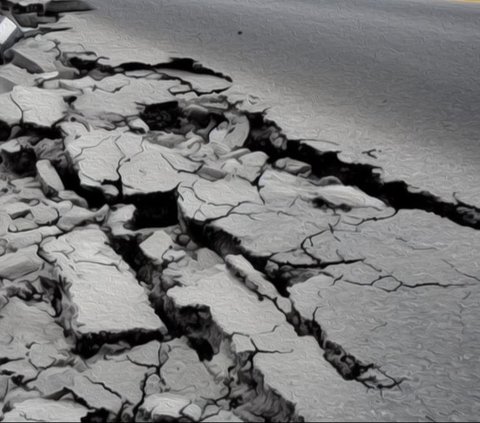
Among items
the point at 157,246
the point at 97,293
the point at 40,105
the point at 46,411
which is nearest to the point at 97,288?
the point at 97,293

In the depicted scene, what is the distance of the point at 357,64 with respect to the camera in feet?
8.07

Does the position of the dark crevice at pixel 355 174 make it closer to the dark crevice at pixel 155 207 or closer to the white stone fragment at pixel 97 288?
the dark crevice at pixel 155 207

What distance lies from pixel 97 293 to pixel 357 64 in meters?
1.18

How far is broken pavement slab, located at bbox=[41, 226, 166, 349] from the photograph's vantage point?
150 centimetres

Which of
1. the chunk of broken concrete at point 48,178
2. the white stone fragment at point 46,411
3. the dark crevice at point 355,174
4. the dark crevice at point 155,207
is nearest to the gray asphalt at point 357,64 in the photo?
the dark crevice at point 355,174

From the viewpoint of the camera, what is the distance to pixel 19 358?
147 cm

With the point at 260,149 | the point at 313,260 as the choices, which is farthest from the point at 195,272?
the point at 260,149

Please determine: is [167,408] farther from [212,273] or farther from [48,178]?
[48,178]

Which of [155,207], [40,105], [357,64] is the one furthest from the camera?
[357,64]

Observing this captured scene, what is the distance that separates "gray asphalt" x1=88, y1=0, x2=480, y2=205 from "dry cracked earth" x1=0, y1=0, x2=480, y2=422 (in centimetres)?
11

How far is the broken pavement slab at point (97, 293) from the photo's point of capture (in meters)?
1.50

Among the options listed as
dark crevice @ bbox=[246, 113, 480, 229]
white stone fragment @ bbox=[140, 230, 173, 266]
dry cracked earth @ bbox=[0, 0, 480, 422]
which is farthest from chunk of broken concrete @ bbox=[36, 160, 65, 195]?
dark crevice @ bbox=[246, 113, 480, 229]

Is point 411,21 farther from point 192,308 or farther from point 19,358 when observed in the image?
point 19,358

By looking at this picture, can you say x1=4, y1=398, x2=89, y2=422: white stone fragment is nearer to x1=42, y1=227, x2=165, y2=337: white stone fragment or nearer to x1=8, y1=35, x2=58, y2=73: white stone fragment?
x1=42, y1=227, x2=165, y2=337: white stone fragment
